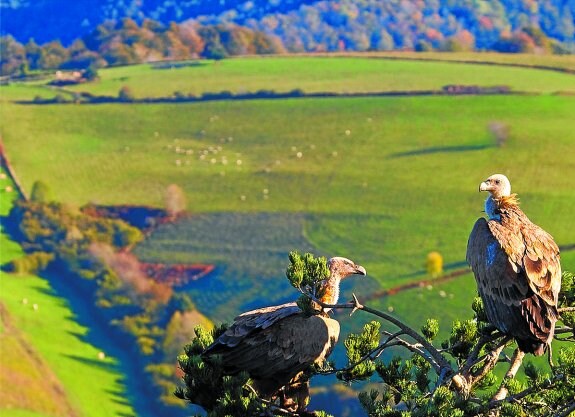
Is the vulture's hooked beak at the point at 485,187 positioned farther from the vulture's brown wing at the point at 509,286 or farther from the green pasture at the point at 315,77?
the green pasture at the point at 315,77

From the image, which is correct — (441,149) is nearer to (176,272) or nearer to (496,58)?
(496,58)

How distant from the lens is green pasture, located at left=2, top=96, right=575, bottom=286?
6738 cm

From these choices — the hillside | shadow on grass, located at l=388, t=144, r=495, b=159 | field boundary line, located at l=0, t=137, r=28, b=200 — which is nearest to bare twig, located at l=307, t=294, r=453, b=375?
the hillside

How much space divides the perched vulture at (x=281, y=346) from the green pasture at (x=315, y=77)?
74861 mm

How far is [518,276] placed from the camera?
11.3 m

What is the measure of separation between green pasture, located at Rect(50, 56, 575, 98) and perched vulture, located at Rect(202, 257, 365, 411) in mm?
74861

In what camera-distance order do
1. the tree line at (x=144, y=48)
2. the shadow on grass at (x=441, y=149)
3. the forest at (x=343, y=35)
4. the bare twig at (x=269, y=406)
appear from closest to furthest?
the bare twig at (x=269, y=406), the shadow on grass at (x=441, y=149), the forest at (x=343, y=35), the tree line at (x=144, y=48)

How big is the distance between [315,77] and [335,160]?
15.5m

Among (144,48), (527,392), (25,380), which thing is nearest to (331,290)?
(527,392)

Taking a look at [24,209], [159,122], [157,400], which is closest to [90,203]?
[24,209]

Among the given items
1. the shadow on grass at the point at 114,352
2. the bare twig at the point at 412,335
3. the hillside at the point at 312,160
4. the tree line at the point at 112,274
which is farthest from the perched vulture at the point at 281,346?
the tree line at the point at 112,274

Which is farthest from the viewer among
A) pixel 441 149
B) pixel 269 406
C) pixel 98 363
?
pixel 441 149

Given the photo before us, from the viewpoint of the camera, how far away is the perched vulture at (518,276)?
11.0m

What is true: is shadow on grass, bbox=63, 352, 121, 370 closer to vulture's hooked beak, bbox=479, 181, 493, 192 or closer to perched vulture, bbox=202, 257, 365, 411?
perched vulture, bbox=202, 257, 365, 411
